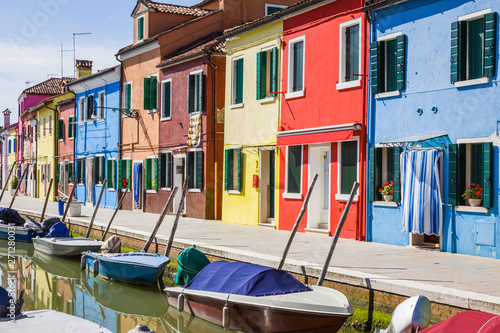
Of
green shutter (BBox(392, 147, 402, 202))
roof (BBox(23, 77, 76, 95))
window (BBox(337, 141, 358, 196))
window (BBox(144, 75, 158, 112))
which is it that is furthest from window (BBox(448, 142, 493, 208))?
roof (BBox(23, 77, 76, 95))

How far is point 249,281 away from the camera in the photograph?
10.4 m

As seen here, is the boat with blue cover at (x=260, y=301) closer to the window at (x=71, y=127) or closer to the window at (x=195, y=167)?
the window at (x=195, y=167)

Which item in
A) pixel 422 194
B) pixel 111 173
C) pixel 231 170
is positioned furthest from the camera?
pixel 111 173

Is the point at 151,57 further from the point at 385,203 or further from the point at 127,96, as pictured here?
the point at 385,203

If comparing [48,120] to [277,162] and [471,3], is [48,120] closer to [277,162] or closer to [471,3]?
[277,162]

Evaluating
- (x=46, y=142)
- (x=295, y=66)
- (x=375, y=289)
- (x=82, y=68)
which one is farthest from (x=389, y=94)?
(x=46, y=142)

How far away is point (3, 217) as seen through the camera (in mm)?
24062

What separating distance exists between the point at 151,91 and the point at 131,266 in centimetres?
1310

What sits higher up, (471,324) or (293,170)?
(293,170)

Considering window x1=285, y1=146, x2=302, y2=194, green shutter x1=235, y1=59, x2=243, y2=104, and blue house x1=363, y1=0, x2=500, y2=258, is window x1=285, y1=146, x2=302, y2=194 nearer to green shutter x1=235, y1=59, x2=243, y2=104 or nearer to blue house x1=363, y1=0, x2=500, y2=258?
blue house x1=363, y1=0, x2=500, y2=258

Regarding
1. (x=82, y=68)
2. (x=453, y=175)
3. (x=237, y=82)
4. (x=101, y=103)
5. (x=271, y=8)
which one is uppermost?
(x=271, y=8)

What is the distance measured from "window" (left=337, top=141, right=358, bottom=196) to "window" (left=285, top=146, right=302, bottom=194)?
1854 mm

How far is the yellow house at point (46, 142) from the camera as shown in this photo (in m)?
40.2

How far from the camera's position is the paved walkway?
8.95 metres
